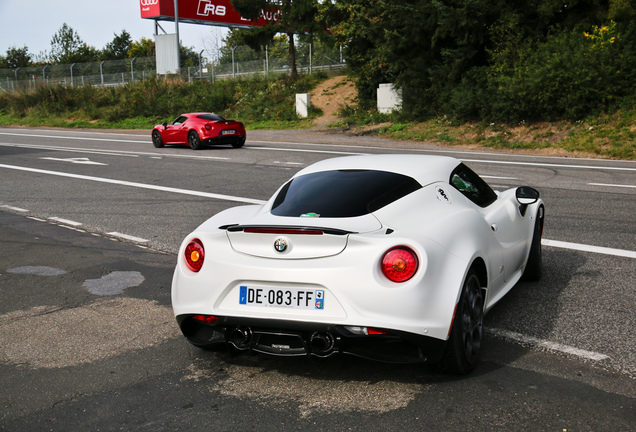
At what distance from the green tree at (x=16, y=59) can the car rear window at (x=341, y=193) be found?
318 feet

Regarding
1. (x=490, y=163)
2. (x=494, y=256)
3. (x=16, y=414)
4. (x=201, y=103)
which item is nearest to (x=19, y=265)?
(x=16, y=414)

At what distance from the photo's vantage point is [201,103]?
134 ft

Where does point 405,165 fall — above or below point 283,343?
above

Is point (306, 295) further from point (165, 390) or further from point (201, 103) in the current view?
point (201, 103)

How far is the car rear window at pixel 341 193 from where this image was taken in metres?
4.21

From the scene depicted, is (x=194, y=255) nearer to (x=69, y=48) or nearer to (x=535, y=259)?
(x=535, y=259)

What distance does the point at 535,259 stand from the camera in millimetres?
5848

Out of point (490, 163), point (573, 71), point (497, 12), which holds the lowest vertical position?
point (490, 163)

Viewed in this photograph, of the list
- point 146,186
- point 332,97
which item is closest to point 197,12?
point 332,97

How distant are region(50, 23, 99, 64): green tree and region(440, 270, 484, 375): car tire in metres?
102

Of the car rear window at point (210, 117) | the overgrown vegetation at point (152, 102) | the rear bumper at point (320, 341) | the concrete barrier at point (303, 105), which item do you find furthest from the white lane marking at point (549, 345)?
Result: the concrete barrier at point (303, 105)

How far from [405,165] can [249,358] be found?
5.76 ft

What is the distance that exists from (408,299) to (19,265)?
4.95m

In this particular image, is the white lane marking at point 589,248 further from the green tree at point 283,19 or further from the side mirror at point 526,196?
the green tree at point 283,19
